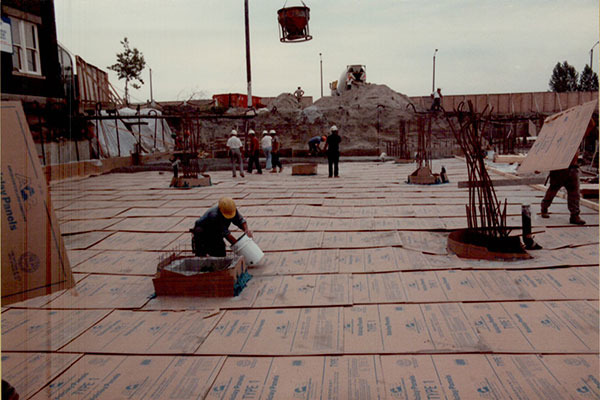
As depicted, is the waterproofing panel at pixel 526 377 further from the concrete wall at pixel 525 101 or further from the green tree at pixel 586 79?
the green tree at pixel 586 79

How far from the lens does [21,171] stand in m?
2.19

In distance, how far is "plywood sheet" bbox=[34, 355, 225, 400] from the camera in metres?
2.86

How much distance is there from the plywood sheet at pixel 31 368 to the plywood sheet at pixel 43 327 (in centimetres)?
12

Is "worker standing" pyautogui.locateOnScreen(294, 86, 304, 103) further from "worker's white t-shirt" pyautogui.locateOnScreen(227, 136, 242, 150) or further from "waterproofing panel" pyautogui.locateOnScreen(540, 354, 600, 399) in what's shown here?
"waterproofing panel" pyautogui.locateOnScreen(540, 354, 600, 399)

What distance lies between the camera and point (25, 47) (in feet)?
42.8

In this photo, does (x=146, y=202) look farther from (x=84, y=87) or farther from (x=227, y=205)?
(x=84, y=87)

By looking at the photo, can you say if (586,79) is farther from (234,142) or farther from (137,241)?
(137,241)

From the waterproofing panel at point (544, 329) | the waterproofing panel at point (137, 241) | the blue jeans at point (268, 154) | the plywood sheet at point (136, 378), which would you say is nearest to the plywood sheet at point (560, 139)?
the waterproofing panel at point (544, 329)

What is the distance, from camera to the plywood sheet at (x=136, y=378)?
286cm

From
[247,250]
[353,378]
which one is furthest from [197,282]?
[353,378]

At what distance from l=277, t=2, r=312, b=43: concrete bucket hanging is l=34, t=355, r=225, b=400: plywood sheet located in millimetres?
11084

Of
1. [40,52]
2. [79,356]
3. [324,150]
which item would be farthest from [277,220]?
[324,150]

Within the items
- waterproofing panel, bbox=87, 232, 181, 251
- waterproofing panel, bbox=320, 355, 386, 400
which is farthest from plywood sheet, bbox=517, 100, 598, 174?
waterproofing panel, bbox=87, 232, 181, 251

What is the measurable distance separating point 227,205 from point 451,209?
14.9 ft
